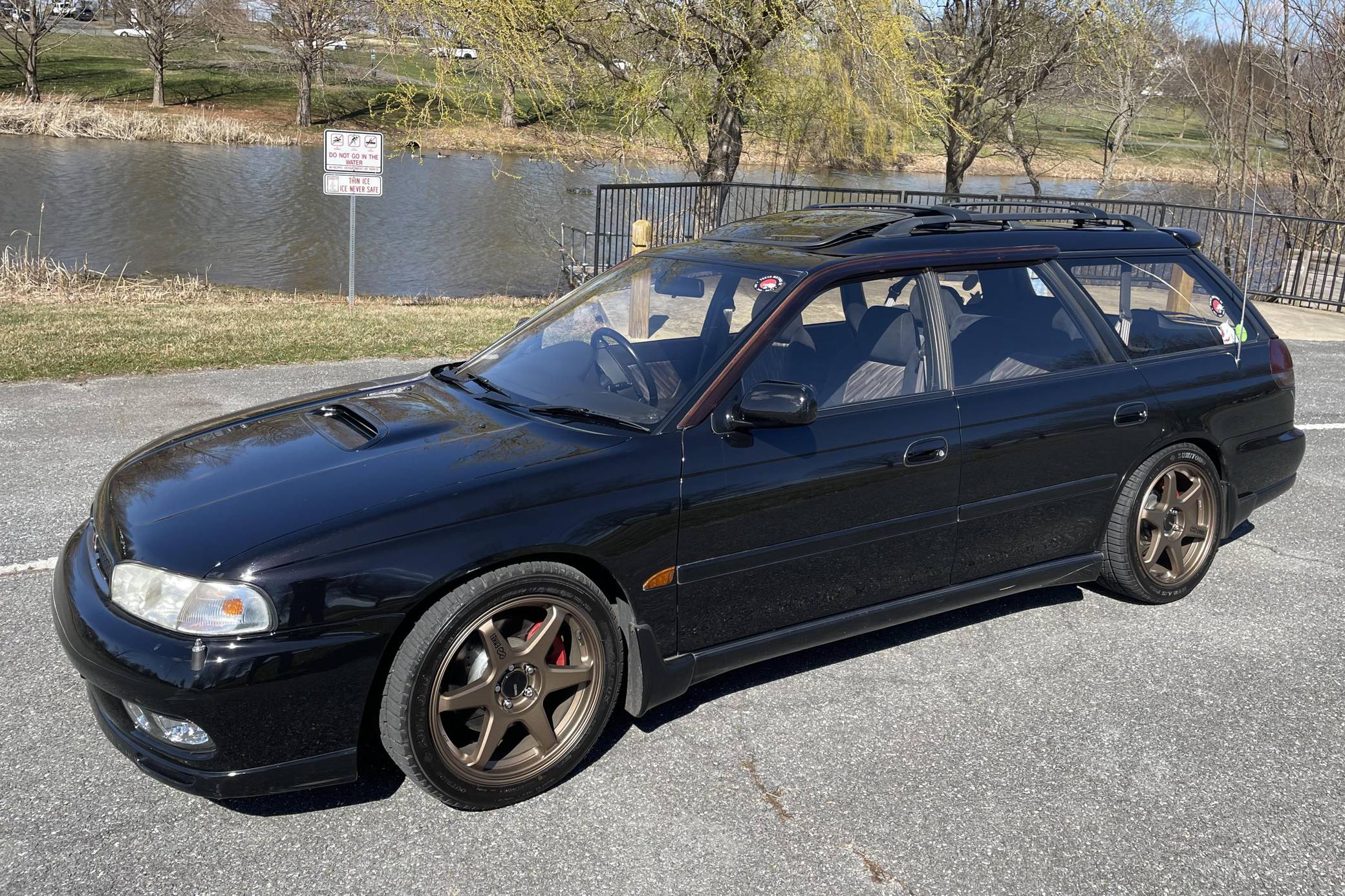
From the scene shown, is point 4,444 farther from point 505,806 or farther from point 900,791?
point 900,791

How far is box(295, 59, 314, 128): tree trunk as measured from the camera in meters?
48.8

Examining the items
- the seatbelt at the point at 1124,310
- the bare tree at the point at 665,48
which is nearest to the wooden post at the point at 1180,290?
the seatbelt at the point at 1124,310

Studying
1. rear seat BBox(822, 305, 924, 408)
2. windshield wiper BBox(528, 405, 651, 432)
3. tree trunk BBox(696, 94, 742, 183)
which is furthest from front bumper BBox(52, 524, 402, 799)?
tree trunk BBox(696, 94, 742, 183)

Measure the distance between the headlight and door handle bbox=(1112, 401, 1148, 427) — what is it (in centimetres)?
343

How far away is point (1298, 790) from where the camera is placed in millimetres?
3557

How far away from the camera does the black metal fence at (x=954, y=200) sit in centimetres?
1519

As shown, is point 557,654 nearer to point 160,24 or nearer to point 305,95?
point 305,95

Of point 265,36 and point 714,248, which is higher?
point 265,36

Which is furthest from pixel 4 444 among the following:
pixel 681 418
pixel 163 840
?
pixel 681 418

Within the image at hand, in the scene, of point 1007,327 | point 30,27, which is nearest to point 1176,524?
point 1007,327

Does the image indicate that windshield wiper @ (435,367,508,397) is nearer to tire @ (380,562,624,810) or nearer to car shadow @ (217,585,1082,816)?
tire @ (380,562,624,810)

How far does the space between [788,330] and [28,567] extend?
11.8 ft

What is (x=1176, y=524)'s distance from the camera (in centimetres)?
503

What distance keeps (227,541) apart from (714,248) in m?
2.34
